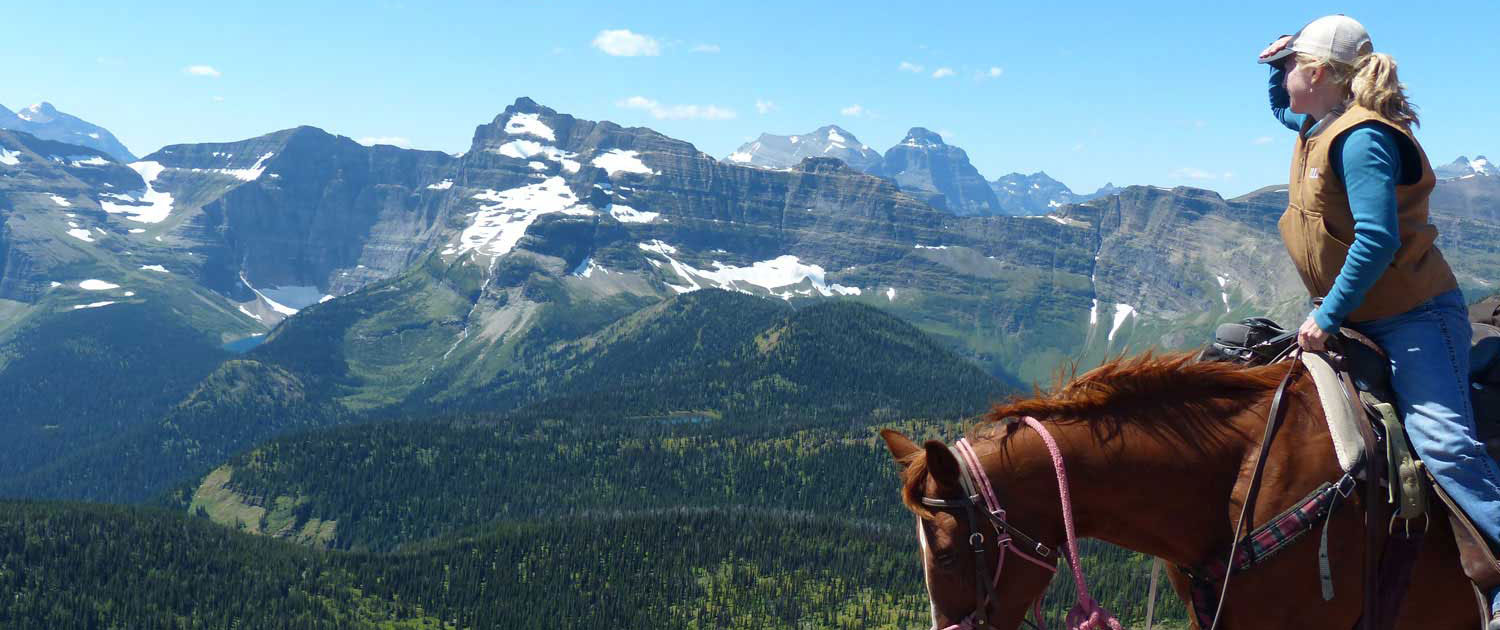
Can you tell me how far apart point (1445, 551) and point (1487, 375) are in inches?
56.1

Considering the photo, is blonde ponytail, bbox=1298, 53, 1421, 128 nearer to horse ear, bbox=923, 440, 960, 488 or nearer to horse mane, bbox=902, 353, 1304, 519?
horse mane, bbox=902, 353, 1304, 519

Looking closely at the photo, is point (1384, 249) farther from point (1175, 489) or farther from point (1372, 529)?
point (1175, 489)

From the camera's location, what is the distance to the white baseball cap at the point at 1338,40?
7.80 metres

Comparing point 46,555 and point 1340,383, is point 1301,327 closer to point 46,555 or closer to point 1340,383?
point 1340,383

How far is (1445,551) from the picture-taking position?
25.2ft

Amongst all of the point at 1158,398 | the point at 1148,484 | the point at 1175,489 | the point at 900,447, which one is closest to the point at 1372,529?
the point at 1175,489

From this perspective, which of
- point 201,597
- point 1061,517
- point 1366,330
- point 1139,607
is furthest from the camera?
point 201,597

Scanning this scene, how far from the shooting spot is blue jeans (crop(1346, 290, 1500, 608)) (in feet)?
24.1

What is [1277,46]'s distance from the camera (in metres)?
8.64

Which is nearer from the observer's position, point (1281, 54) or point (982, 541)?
point (982, 541)

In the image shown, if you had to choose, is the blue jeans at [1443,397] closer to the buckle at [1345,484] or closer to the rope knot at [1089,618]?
the buckle at [1345,484]

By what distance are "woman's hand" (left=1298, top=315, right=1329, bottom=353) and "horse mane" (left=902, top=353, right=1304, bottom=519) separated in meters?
0.33

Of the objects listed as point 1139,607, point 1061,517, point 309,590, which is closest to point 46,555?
point 309,590

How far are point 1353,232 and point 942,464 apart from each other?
369 centimetres
